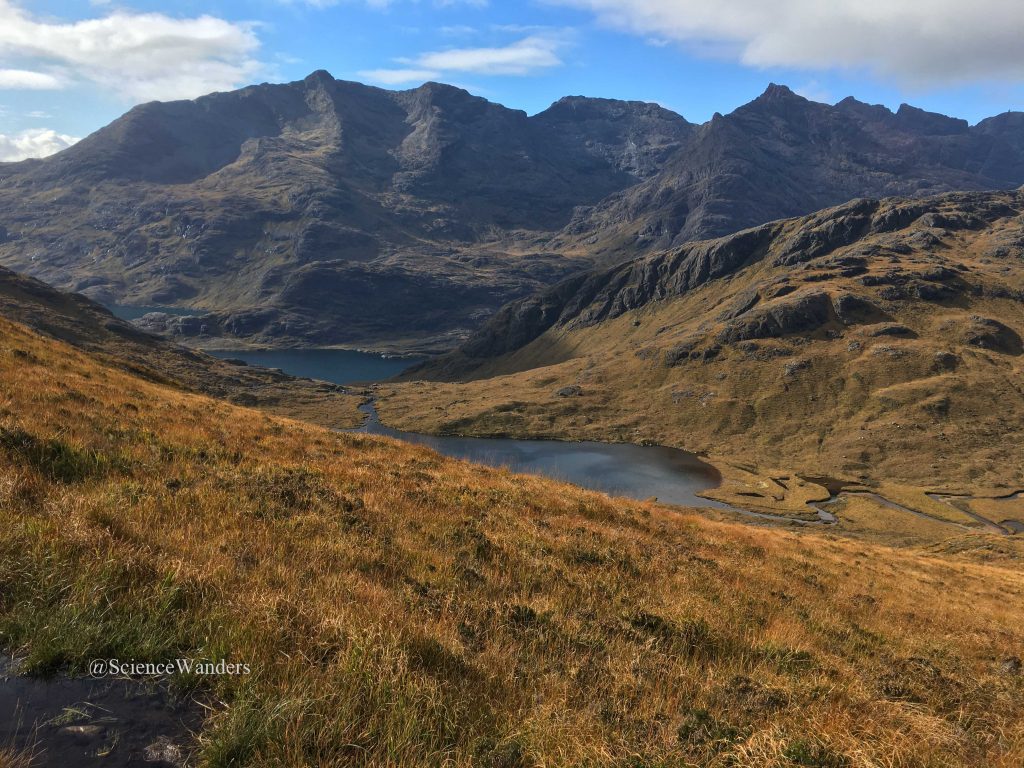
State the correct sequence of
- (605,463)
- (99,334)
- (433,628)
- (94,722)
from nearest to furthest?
(94,722) < (433,628) < (605,463) < (99,334)

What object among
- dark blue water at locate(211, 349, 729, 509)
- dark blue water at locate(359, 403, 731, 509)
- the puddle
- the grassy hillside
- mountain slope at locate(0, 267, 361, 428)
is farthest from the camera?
mountain slope at locate(0, 267, 361, 428)

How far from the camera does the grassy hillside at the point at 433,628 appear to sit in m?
4.91

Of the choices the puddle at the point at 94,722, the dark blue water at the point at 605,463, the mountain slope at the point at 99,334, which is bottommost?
the dark blue water at the point at 605,463

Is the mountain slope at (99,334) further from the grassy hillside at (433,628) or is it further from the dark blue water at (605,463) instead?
the grassy hillside at (433,628)

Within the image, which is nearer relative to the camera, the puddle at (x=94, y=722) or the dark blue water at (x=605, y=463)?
the puddle at (x=94, y=722)

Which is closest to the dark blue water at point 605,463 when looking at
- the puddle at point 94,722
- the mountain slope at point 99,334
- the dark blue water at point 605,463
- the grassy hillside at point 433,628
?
the dark blue water at point 605,463

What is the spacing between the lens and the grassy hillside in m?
4.91

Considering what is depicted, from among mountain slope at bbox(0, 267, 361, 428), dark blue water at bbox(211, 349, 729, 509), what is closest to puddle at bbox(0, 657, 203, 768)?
dark blue water at bbox(211, 349, 729, 509)

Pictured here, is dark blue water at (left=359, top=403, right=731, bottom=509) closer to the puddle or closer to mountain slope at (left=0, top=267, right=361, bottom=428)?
mountain slope at (left=0, top=267, right=361, bottom=428)

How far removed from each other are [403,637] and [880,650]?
10359 mm

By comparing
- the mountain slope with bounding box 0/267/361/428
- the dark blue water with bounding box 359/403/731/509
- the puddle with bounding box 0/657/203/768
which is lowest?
the dark blue water with bounding box 359/403/731/509

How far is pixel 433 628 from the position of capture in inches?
270

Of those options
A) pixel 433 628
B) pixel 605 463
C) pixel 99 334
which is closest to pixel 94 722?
pixel 433 628

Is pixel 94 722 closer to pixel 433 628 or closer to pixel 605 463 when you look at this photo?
pixel 433 628
